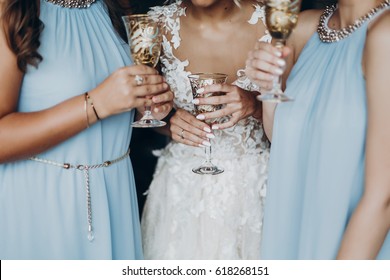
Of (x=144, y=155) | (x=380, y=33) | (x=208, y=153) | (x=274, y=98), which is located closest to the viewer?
(x=380, y=33)

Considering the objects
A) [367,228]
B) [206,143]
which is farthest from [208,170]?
[367,228]

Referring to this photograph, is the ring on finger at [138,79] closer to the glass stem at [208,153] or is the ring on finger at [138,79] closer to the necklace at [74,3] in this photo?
the necklace at [74,3]

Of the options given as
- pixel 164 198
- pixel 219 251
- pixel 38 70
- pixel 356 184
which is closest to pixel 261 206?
pixel 219 251

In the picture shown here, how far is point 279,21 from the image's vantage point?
1.96 m

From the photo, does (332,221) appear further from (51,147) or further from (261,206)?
(51,147)

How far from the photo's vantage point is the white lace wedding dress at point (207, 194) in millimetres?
2906

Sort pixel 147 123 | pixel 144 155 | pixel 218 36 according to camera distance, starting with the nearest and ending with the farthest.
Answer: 1. pixel 147 123
2. pixel 218 36
3. pixel 144 155

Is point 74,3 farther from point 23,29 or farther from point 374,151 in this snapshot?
point 374,151

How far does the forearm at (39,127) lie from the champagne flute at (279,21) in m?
0.73

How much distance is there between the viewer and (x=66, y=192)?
7.54 ft

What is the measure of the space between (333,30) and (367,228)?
2.74 ft

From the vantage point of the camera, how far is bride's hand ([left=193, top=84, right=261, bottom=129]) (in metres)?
2.39

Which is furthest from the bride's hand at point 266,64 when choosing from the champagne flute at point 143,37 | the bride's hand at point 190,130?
the bride's hand at point 190,130
